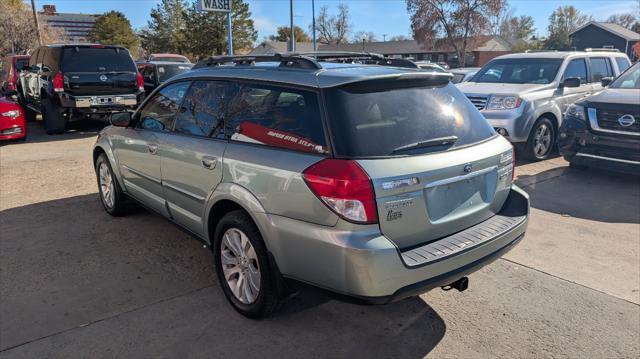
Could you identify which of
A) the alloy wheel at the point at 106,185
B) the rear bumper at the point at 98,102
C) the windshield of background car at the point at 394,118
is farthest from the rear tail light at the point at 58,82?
the windshield of background car at the point at 394,118

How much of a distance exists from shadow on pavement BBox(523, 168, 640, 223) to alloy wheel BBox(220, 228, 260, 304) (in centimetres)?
410

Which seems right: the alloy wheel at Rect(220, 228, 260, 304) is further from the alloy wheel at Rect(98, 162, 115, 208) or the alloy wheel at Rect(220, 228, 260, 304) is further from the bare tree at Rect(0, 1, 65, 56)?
the bare tree at Rect(0, 1, 65, 56)

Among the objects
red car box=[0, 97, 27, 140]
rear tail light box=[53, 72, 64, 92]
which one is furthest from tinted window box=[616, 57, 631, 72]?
red car box=[0, 97, 27, 140]

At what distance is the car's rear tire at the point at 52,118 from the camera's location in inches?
438

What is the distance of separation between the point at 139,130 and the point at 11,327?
205cm

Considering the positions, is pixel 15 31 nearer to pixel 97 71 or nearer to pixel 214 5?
pixel 214 5

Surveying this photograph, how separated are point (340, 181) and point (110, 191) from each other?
145 inches

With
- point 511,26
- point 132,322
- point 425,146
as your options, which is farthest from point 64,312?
point 511,26

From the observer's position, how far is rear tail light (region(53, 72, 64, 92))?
34.3ft

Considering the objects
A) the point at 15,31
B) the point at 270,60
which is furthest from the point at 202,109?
the point at 15,31

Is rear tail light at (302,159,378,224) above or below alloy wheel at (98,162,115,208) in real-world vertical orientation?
above

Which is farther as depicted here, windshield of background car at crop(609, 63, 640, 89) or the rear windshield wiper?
→ windshield of background car at crop(609, 63, 640, 89)

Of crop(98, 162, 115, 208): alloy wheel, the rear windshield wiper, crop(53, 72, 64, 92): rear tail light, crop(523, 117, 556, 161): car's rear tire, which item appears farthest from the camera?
crop(53, 72, 64, 92): rear tail light

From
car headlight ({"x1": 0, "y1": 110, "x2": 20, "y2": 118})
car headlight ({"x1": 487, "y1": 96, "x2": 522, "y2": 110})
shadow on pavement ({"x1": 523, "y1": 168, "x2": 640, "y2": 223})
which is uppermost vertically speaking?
car headlight ({"x1": 487, "y1": 96, "x2": 522, "y2": 110})
